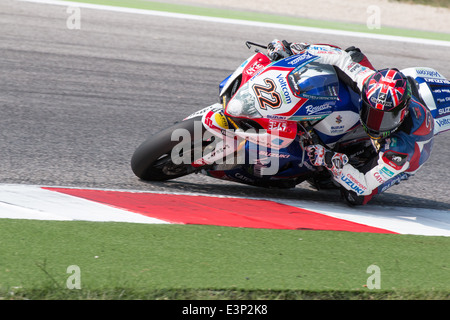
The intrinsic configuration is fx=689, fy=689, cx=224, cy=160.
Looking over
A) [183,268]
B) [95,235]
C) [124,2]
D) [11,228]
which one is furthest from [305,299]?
[124,2]

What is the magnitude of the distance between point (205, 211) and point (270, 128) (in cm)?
71

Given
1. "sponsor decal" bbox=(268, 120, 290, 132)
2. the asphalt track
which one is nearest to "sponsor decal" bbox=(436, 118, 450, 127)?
the asphalt track

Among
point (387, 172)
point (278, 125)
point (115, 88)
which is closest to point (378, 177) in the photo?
point (387, 172)

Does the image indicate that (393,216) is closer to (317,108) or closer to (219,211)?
(317,108)

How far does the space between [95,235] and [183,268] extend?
634 millimetres

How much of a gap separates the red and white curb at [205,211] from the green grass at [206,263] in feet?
0.64

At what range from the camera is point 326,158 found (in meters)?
4.83

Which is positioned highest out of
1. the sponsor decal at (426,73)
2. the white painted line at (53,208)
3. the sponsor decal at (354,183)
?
the sponsor decal at (426,73)

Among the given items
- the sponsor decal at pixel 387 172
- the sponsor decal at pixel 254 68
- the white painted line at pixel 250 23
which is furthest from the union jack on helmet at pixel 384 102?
the white painted line at pixel 250 23

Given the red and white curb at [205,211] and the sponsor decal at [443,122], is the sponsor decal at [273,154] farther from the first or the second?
the sponsor decal at [443,122]

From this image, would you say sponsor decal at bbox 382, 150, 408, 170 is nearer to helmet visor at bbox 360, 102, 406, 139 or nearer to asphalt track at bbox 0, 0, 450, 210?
helmet visor at bbox 360, 102, 406, 139

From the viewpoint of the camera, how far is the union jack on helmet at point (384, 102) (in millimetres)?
4512

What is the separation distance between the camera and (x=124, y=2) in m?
13.4
